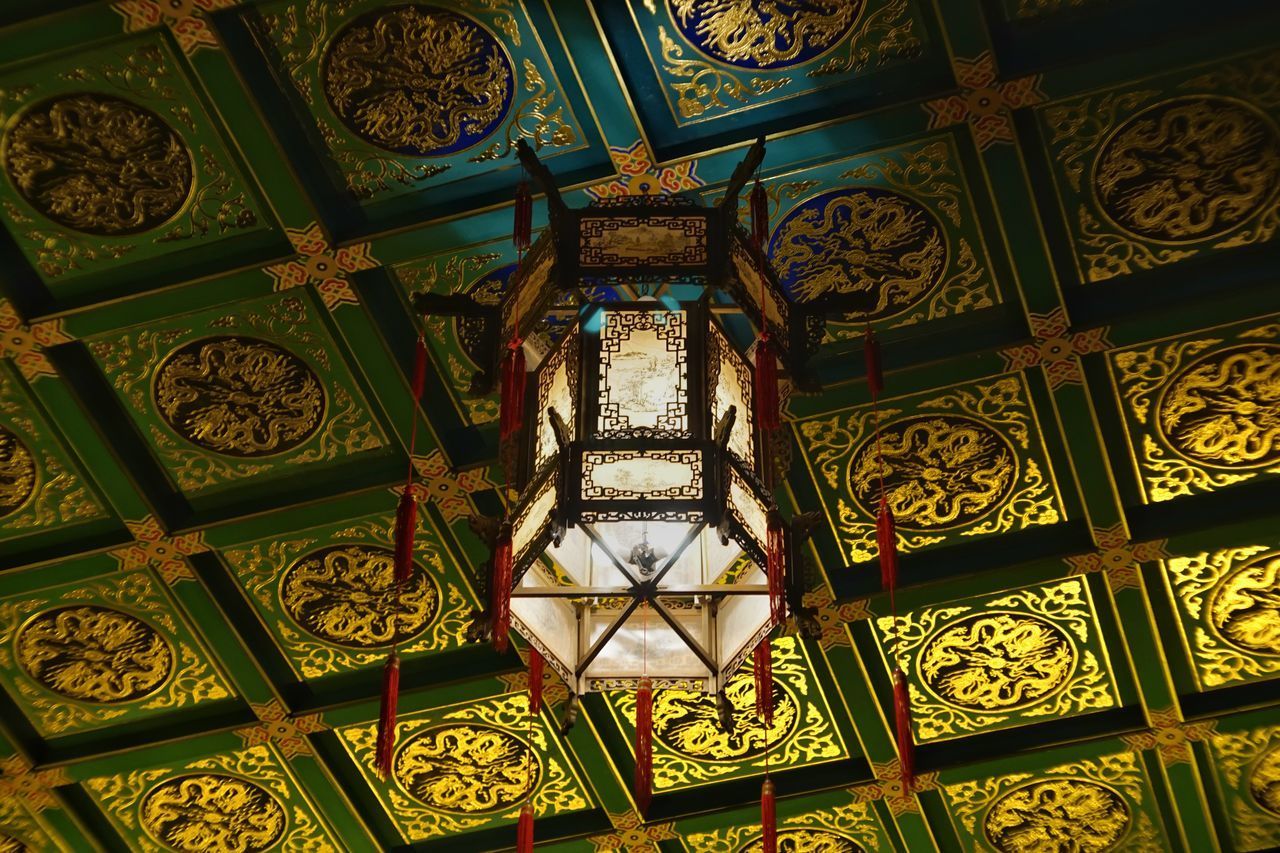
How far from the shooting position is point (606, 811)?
7730 mm

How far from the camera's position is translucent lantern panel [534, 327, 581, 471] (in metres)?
5.21

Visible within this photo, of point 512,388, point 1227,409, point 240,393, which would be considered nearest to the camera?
point 512,388

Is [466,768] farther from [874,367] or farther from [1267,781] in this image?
[1267,781]

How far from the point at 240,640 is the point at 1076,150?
13.3 ft

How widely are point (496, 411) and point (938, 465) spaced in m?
1.81

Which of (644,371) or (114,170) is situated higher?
(114,170)

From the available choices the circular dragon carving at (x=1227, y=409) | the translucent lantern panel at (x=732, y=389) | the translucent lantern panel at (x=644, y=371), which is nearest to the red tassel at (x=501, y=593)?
the translucent lantern panel at (x=644, y=371)

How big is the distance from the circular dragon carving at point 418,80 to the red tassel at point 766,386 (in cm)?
153

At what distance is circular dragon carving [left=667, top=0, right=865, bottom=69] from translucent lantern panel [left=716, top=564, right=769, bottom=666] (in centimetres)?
180

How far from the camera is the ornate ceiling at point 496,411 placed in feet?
19.4

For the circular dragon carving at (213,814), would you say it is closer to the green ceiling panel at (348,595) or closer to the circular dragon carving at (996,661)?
the green ceiling panel at (348,595)

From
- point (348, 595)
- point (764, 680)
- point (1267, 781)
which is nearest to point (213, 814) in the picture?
point (348, 595)

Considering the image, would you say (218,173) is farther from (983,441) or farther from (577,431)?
(983,441)

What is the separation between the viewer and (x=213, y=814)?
309 inches
